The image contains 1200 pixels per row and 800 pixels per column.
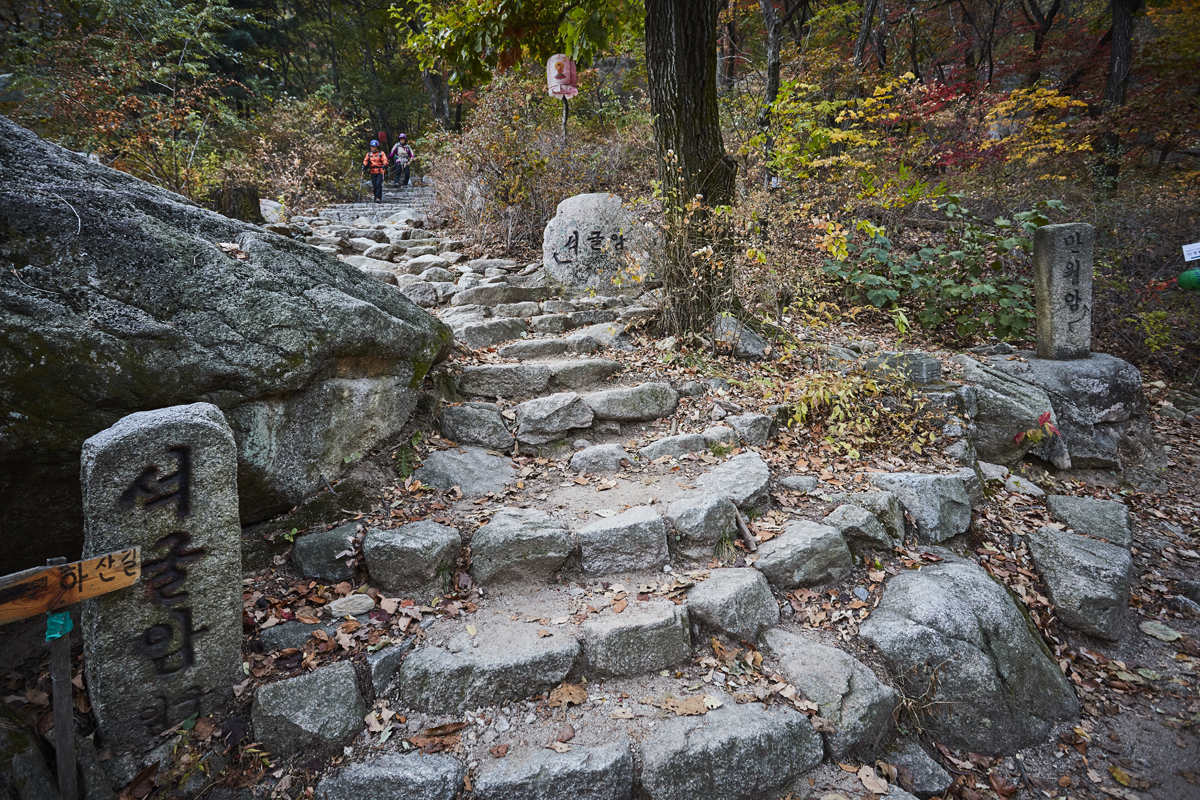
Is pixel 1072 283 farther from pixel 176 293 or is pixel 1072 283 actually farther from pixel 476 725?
pixel 176 293

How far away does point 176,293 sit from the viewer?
2.87 metres

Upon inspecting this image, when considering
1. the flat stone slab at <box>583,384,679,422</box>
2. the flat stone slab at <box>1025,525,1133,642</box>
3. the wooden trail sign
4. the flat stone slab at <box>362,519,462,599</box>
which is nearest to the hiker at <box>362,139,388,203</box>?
the flat stone slab at <box>583,384,679,422</box>

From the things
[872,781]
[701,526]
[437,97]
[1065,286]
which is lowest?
[872,781]

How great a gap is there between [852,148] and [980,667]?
29.8 ft

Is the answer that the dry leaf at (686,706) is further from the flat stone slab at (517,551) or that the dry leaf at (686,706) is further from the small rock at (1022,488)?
the small rock at (1022,488)

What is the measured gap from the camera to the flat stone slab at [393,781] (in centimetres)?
218

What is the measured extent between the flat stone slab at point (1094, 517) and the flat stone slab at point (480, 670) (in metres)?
4.71

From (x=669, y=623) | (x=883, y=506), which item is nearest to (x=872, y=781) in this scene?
(x=669, y=623)

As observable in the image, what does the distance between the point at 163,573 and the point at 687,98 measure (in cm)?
573

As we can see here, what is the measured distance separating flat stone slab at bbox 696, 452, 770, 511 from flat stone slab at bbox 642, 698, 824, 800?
4.76 ft

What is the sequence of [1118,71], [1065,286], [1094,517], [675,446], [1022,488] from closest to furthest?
[675,446], [1094,517], [1022,488], [1065,286], [1118,71]

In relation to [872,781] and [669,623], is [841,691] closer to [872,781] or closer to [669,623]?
[872,781]

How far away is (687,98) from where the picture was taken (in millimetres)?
5414

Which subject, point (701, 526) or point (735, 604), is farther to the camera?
point (701, 526)
